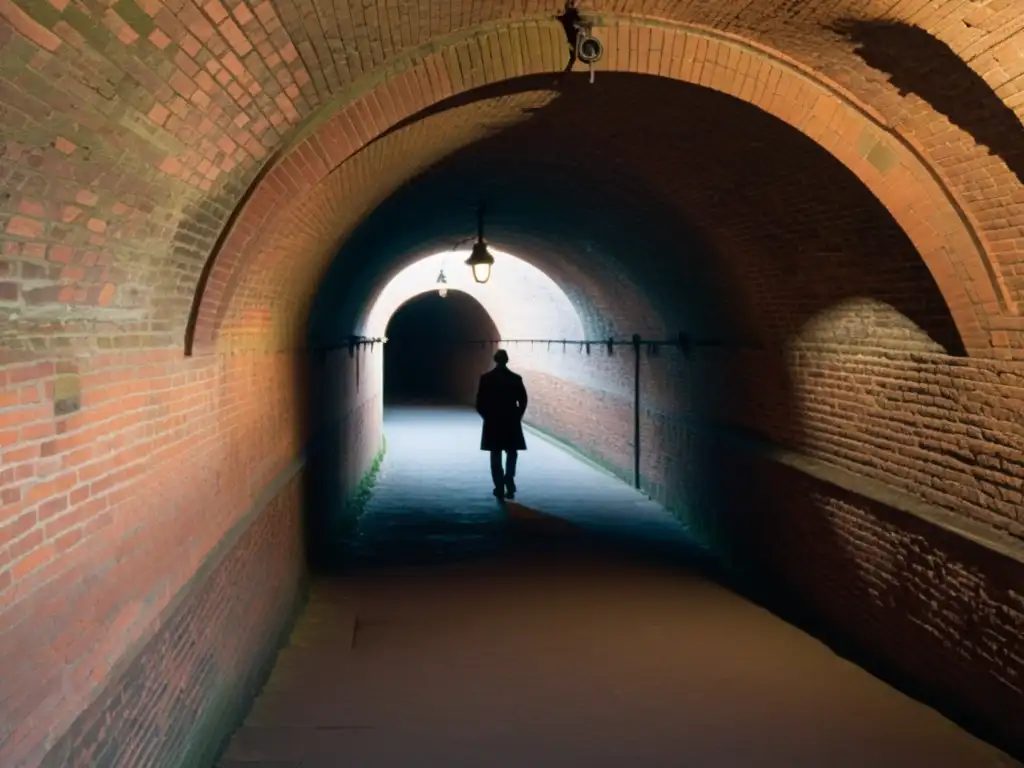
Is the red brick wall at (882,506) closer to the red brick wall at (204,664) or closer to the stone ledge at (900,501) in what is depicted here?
the stone ledge at (900,501)

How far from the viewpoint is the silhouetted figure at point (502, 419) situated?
12586mm

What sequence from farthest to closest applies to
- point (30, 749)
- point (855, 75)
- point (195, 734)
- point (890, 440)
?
1. point (890, 440)
2. point (855, 75)
3. point (195, 734)
4. point (30, 749)

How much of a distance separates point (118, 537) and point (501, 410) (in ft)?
30.0

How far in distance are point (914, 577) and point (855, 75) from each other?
3083 mm

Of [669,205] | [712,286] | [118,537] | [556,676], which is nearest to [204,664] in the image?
[118,537]

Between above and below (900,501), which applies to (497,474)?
below

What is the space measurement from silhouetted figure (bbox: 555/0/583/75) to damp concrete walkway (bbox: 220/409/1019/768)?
148 inches

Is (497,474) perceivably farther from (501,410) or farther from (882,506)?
(882,506)

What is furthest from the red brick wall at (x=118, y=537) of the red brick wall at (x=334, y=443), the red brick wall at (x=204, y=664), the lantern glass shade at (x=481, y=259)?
the lantern glass shade at (x=481, y=259)

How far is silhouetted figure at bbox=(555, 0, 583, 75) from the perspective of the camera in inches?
191

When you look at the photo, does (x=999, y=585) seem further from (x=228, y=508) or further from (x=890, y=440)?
(x=228, y=508)

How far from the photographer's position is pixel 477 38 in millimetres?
4934

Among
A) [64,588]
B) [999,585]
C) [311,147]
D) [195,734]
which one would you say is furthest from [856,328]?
[64,588]

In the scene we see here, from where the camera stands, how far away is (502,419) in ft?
41.5
